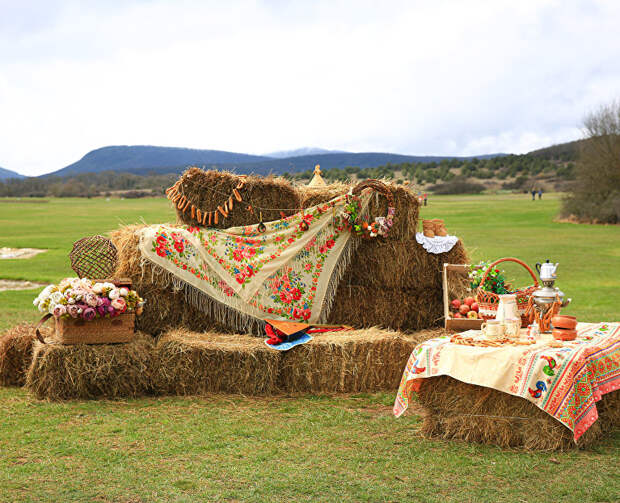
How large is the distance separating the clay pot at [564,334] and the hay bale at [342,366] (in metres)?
2.08

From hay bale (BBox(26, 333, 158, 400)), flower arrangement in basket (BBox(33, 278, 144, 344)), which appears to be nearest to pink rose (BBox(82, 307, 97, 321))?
flower arrangement in basket (BBox(33, 278, 144, 344))

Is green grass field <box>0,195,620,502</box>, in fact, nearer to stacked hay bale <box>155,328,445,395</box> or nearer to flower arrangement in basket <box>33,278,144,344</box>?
stacked hay bale <box>155,328,445,395</box>

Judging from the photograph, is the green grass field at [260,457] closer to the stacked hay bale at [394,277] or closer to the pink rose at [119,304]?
the pink rose at [119,304]

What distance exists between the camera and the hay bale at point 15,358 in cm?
784

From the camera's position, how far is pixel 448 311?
8.88 metres

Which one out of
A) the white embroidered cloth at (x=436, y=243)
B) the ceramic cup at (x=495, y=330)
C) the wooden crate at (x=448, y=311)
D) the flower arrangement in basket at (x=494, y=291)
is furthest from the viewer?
the white embroidered cloth at (x=436, y=243)

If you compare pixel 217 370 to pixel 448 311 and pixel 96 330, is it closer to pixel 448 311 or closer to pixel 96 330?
pixel 96 330

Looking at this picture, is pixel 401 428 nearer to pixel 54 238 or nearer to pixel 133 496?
pixel 133 496

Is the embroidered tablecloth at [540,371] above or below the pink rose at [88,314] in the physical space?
below

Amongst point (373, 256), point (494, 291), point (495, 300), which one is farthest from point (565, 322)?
point (373, 256)

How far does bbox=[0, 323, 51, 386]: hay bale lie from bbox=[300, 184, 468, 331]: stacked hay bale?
377cm

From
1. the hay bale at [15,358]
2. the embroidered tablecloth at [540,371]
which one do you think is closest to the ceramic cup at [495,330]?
the embroidered tablecloth at [540,371]

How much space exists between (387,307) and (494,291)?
163cm

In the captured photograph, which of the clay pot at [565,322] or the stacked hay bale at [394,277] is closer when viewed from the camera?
the clay pot at [565,322]
